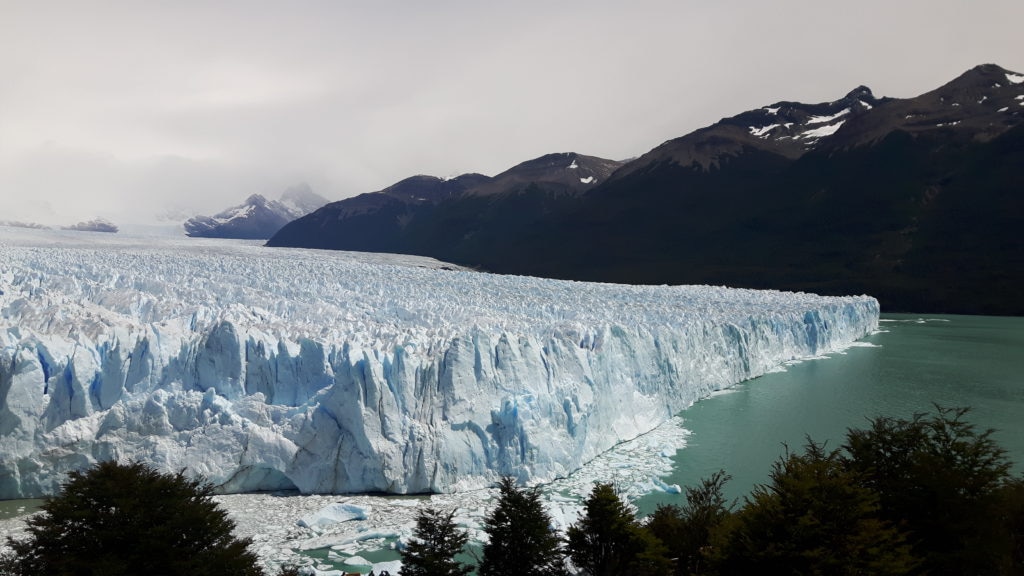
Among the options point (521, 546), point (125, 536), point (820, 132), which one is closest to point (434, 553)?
point (521, 546)

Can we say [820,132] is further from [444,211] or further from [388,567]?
[388,567]

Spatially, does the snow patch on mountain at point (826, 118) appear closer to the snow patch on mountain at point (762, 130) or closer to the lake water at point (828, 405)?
the snow patch on mountain at point (762, 130)

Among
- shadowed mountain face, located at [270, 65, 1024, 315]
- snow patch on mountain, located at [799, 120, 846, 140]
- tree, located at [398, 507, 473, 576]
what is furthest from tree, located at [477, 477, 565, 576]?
snow patch on mountain, located at [799, 120, 846, 140]

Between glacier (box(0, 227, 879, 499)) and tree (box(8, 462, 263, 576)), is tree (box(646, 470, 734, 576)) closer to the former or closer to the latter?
glacier (box(0, 227, 879, 499))

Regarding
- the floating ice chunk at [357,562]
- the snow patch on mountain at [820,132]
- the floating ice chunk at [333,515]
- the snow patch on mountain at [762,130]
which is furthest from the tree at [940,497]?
the snow patch on mountain at [762,130]

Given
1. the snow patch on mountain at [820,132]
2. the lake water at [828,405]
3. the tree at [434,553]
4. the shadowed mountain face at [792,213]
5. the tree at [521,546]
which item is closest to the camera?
the tree at [434,553]
